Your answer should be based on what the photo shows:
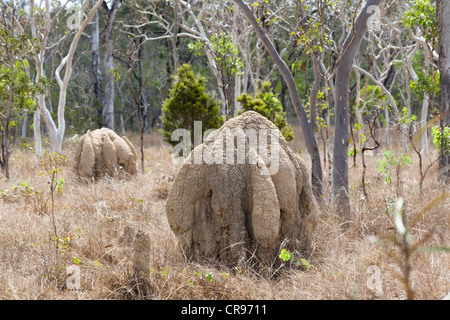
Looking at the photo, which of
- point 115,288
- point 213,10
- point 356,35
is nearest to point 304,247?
point 115,288

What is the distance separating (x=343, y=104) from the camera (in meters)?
5.69

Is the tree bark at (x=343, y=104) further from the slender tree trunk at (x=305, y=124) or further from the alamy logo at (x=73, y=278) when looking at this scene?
the alamy logo at (x=73, y=278)

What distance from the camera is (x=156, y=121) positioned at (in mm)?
28938

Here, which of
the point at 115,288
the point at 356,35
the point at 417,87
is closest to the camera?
the point at 115,288

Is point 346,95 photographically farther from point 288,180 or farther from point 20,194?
point 20,194

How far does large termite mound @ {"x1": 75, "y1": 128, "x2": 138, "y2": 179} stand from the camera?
8.41 meters

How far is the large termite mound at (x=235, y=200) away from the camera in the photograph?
399cm

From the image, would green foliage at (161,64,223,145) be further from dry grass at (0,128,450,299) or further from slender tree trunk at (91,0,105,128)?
slender tree trunk at (91,0,105,128)

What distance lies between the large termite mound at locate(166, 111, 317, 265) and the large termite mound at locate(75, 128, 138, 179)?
446cm

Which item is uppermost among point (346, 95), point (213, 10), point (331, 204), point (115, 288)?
point (213, 10)

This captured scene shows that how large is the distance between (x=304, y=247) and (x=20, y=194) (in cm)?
493

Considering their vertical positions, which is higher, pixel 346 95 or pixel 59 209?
pixel 346 95

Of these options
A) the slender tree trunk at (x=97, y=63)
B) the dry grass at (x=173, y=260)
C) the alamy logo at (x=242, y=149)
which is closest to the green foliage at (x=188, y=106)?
the dry grass at (x=173, y=260)

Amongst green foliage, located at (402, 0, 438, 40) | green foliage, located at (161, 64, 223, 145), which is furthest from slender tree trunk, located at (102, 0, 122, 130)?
green foliage, located at (402, 0, 438, 40)
